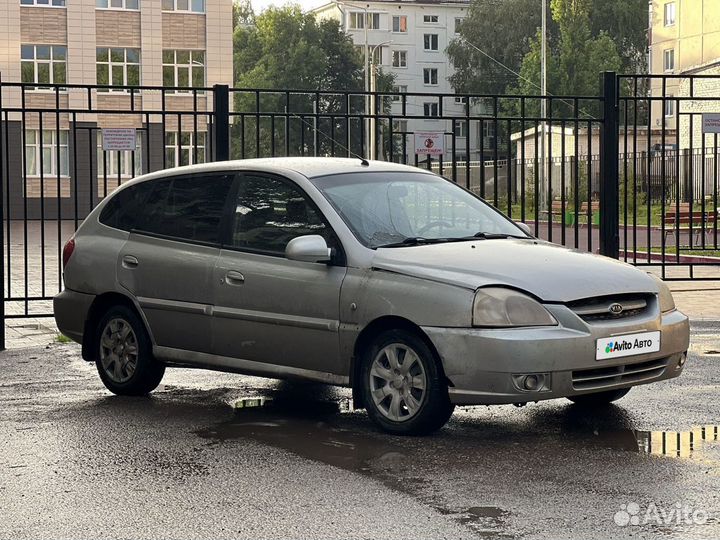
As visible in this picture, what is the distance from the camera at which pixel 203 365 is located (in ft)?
29.1

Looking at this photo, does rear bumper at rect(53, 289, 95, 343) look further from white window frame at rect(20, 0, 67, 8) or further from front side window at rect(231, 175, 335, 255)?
white window frame at rect(20, 0, 67, 8)

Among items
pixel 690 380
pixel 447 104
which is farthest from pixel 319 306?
pixel 447 104

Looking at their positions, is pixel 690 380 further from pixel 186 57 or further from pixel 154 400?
pixel 186 57

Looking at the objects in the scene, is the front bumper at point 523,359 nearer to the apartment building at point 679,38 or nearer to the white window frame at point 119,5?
the white window frame at point 119,5

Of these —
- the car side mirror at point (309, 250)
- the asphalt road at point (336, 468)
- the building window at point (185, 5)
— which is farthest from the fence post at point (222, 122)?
the building window at point (185, 5)

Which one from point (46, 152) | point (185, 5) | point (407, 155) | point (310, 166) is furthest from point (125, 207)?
point (185, 5)

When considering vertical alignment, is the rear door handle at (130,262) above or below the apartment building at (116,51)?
below

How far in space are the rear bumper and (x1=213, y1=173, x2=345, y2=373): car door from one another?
1.34 metres

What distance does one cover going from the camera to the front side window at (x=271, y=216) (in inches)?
330

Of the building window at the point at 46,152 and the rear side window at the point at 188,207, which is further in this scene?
the building window at the point at 46,152

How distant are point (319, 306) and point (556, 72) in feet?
271

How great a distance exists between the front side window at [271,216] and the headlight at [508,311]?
4.00ft

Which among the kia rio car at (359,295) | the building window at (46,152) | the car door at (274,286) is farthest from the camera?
the building window at (46,152)

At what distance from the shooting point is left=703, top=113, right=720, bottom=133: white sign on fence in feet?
49.8
